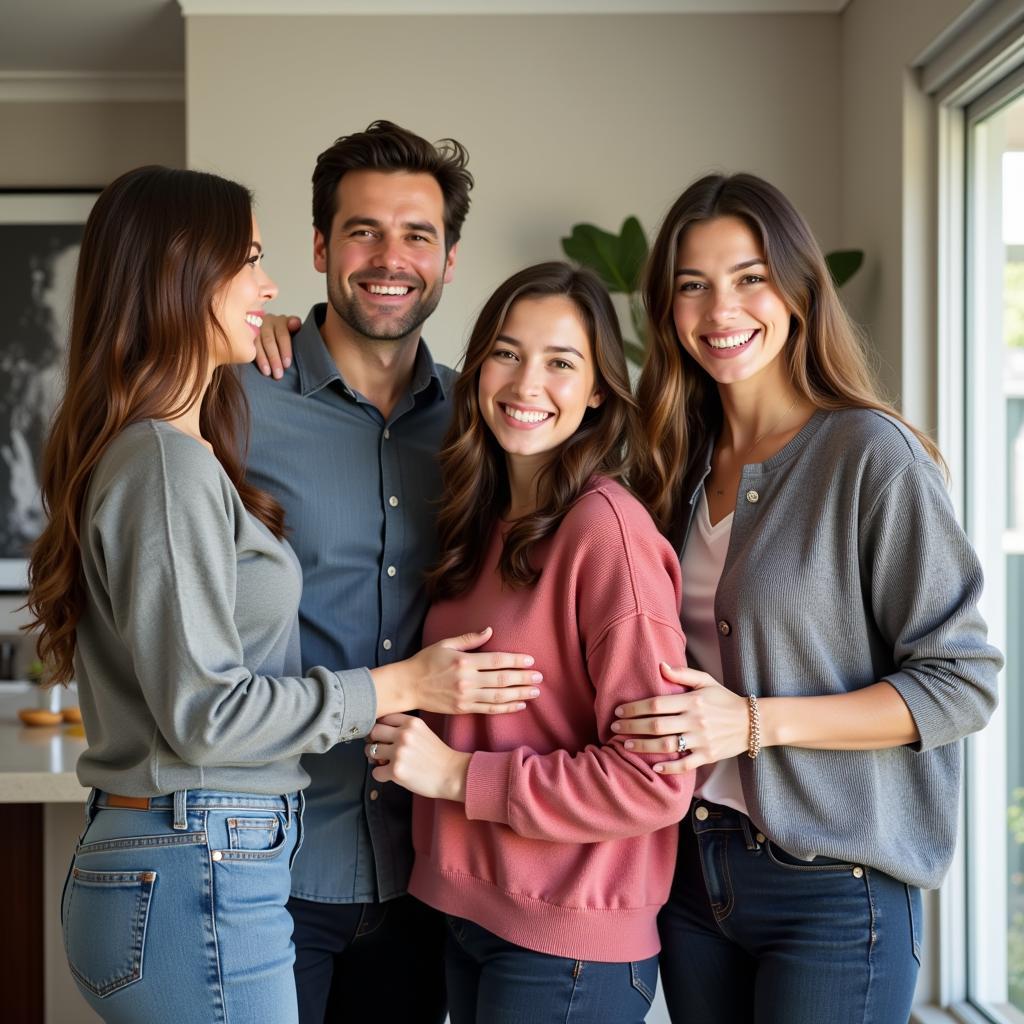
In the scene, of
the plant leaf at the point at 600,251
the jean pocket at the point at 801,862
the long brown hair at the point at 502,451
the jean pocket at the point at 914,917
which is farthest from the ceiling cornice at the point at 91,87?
the jean pocket at the point at 914,917

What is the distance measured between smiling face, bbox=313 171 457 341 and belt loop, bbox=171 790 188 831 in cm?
85

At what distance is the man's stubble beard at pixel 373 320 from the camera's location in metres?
1.92

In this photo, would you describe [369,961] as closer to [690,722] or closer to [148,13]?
[690,722]

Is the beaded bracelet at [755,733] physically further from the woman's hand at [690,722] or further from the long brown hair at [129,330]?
A: the long brown hair at [129,330]

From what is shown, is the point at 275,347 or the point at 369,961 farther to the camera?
the point at 275,347

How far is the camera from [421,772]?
149 cm

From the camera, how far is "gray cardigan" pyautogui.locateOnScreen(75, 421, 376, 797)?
1.29 m

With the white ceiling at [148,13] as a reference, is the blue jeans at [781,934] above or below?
below

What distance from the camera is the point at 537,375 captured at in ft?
5.30

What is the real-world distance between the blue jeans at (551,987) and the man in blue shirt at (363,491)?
0.27 meters

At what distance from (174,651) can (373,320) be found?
→ 793 mm

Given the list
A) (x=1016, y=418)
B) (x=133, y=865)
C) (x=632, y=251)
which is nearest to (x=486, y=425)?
(x=133, y=865)

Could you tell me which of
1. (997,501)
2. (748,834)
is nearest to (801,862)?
(748,834)

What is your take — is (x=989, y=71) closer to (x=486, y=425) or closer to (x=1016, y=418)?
(x=1016, y=418)
